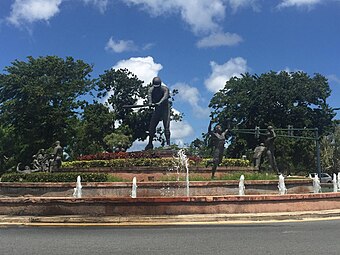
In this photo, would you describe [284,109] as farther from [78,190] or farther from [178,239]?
[178,239]

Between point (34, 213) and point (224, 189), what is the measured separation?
7.61 meters

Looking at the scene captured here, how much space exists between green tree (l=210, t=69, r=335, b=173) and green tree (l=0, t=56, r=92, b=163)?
18763 mm

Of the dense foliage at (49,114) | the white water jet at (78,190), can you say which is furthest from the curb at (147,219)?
the dense foliage at (49,114)

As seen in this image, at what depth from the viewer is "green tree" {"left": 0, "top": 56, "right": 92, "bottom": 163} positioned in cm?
4283

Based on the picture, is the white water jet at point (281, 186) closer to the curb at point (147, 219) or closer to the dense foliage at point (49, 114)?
the curb at point (147, 219)

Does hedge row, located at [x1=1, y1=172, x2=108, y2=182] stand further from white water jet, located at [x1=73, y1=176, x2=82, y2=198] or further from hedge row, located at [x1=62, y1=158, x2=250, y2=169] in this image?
hedge row, located at [x1=62, y1=158, x2=250, y2=169]

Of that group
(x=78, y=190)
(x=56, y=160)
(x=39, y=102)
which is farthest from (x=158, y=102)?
(x=39, y=102)

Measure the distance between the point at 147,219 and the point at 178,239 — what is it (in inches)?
112

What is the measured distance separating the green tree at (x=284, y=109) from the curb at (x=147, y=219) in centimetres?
3970

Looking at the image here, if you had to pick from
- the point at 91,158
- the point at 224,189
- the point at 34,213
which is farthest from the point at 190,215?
the point at 91,158

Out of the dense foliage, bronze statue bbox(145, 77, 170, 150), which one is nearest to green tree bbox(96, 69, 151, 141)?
the dense foliage

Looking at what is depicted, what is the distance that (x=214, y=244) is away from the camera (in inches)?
312

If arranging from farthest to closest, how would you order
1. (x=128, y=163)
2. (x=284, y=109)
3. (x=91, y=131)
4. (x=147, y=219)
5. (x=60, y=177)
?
(x=284, y=109) < (x=91, y=131) < (x=128, y=163) < (x=60, y=177) < (x=147, y=219)

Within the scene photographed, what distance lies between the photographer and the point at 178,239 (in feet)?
28.0
